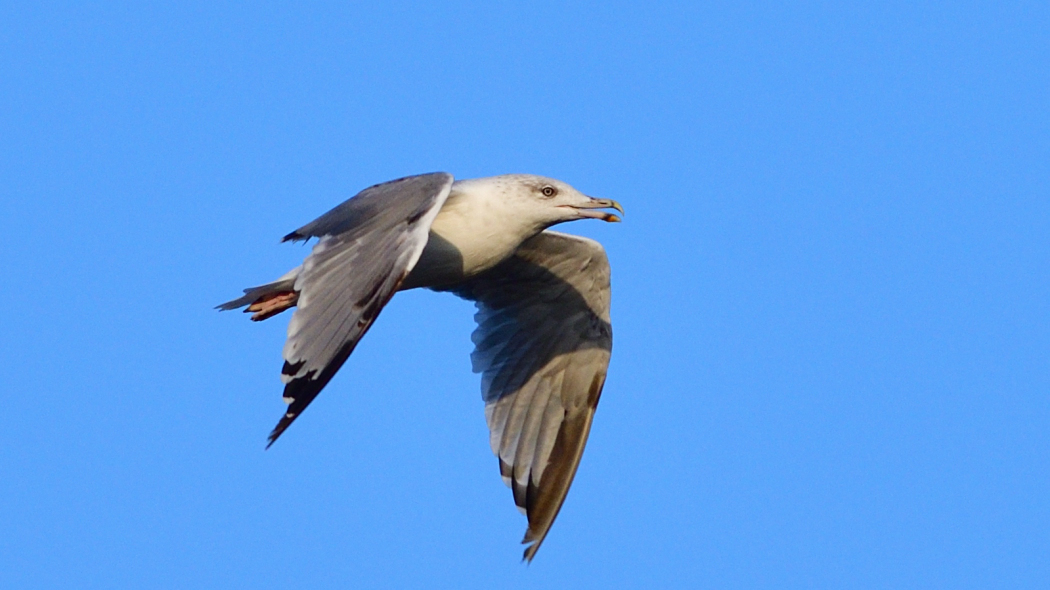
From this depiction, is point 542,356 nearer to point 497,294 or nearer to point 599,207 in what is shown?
point 497,294

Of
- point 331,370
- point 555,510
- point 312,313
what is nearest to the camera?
point 331,370

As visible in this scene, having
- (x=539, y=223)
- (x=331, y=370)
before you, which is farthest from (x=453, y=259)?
(x=331, y=370)

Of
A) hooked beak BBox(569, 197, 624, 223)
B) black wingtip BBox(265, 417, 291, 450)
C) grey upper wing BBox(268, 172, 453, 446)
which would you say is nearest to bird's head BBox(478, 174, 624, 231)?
hooked beak BBox(569, 197, 624, 223)

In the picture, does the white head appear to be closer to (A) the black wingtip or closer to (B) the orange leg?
(B) the orange leg

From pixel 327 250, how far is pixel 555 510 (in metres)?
3.01

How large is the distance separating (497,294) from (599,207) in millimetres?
1668

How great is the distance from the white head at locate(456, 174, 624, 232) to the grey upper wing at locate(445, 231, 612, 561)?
2.76 ft

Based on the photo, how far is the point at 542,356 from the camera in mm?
10906

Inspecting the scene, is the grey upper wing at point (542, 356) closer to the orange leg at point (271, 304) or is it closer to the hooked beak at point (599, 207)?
the hooked beak at point (599, 207)

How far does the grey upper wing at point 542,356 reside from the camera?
1045 cm

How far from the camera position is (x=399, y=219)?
8258mm

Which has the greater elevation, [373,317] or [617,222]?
[617,222]

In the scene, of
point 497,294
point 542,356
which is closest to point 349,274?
point 497,294

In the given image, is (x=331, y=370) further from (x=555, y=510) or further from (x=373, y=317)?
(x=555, y=510)
